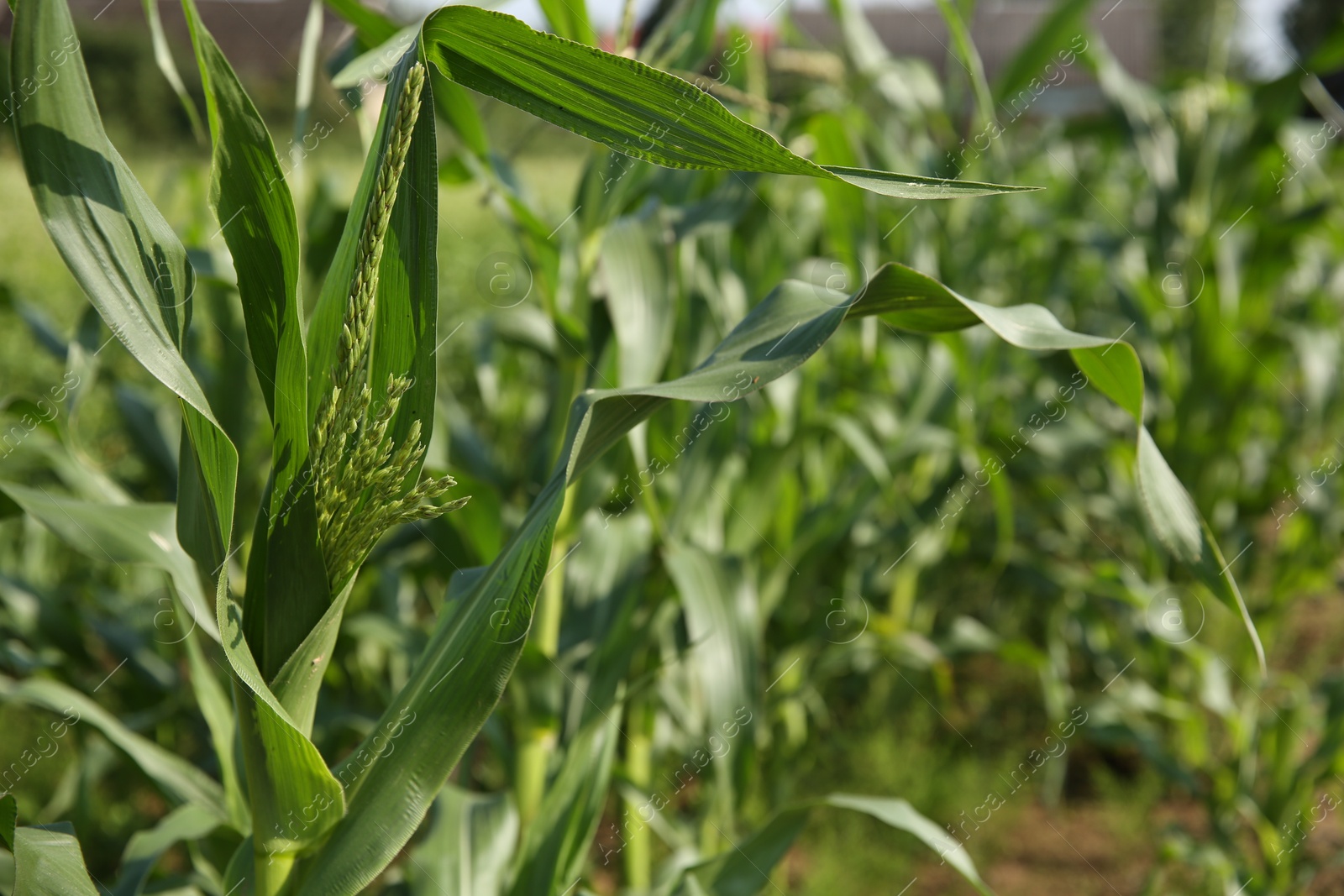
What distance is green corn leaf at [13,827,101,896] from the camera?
0.57 meters

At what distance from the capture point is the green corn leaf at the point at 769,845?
885 mm

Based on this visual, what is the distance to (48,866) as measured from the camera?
583 mm

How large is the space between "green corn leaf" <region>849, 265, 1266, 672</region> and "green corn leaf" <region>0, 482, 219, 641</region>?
0.56m

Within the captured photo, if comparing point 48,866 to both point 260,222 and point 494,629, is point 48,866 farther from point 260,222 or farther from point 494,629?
point 260,222

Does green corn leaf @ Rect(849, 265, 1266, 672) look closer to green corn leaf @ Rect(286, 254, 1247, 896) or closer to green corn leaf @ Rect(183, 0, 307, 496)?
green corn leaf @ Rect(286, 254, 1247, 896)

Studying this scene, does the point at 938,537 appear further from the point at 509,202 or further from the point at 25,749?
the point at 25,749

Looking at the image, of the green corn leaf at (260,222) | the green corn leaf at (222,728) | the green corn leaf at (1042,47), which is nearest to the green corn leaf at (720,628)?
the green corn leaf at (222,728)

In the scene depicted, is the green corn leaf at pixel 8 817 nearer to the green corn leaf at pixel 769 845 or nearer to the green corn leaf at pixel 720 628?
the green corn leaf at pixel 769 845

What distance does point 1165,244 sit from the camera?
214cm

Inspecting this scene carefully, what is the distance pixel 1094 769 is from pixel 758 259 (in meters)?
1.46

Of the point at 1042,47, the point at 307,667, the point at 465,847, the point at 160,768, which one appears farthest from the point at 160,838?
the point at 1042,47

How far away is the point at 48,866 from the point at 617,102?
556 mm

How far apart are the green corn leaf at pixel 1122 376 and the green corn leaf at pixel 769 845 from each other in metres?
0.38

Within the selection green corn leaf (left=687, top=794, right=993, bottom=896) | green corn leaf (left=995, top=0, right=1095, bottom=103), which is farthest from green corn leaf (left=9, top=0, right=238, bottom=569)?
green corn leaf (left=995, top=0, right=1095, bottom=103)
